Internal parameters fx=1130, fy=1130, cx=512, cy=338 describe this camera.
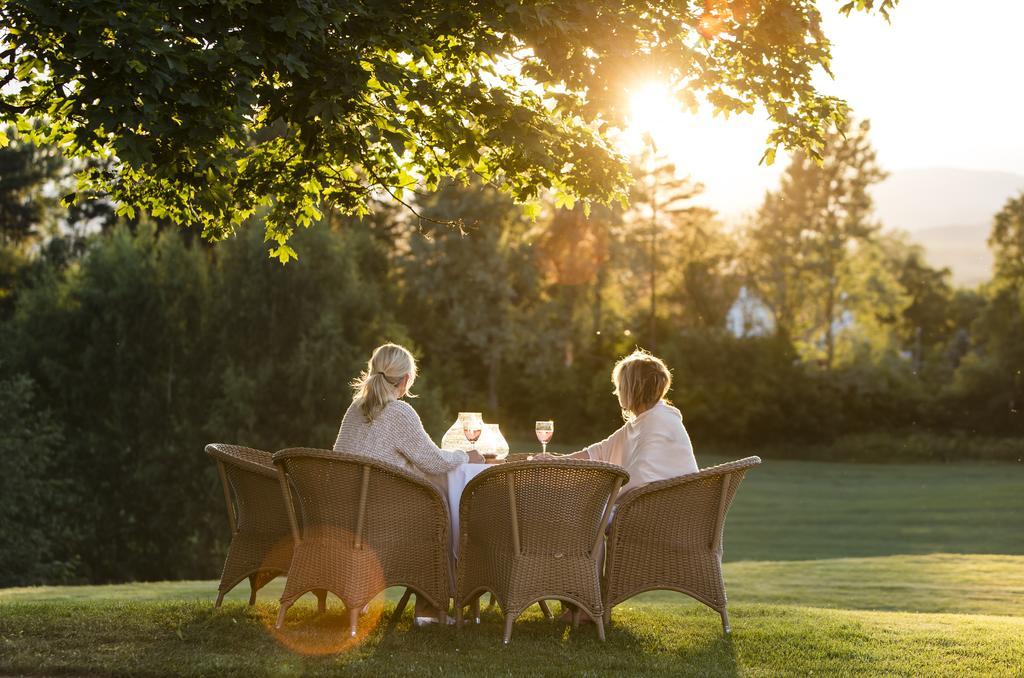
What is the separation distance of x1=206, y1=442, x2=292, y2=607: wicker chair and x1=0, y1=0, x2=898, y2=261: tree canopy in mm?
1746

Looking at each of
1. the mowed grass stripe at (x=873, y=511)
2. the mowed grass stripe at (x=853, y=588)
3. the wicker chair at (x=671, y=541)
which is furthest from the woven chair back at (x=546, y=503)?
the mowed grass stripe at (x=873, y=511)

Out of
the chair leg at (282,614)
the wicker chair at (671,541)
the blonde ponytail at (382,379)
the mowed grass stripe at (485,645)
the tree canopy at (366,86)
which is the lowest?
the mowed grass stripe at (485,645)

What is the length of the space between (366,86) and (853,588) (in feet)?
28.5

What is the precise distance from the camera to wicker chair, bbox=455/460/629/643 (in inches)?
236

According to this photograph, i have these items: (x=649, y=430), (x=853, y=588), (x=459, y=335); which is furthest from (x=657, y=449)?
(x=459, y=335)

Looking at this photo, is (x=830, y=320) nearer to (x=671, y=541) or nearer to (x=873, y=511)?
(x=873, y=511)

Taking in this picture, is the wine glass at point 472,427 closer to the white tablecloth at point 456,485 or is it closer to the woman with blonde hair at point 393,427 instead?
the white tablecloth at point 456,485

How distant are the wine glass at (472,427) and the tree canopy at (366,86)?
172cm

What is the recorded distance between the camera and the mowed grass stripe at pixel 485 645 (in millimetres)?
5570

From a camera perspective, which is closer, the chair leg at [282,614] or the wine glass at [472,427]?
the chair leg at [282,614]

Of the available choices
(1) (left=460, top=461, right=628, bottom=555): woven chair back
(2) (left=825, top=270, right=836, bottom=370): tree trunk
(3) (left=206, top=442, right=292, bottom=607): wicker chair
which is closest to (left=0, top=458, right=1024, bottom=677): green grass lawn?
(3) (left=206, top=442, right=292, bottom=607): wicker chair

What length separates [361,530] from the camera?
6145 millimetres

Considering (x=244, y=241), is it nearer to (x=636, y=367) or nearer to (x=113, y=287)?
(x=113, y=287)

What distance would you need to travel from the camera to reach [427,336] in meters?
45.5
